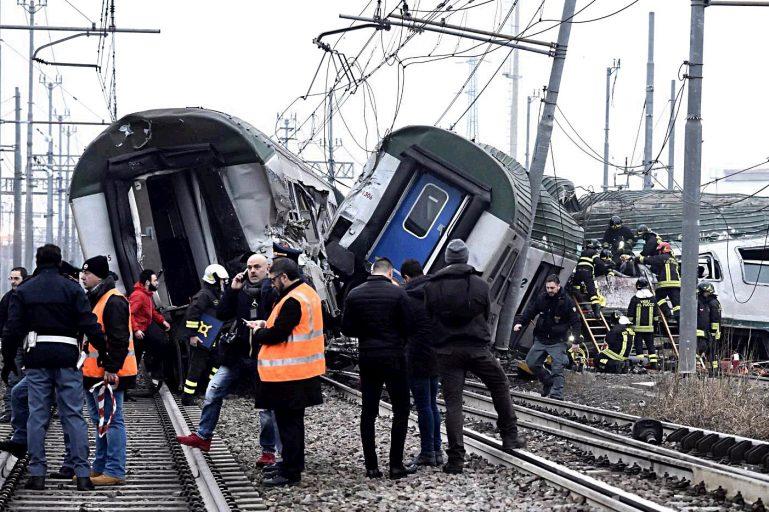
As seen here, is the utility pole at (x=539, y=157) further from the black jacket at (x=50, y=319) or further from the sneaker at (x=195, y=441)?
the black jacket at (x=50, y=319)

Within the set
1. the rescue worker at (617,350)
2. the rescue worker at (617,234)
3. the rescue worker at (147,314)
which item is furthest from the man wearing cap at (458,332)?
the rescue worker at (617,234)

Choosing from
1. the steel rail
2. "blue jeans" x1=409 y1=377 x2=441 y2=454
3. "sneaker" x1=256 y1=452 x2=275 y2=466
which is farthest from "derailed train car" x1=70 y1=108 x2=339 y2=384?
"sneaker" x1=256 y1=452 x2=275 y2=466

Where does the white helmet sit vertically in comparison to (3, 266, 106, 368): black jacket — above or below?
above

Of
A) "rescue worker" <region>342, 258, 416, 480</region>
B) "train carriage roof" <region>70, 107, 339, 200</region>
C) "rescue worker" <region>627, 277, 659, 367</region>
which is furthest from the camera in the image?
"rescue worker" <region>627, 277, 659, 367</region>

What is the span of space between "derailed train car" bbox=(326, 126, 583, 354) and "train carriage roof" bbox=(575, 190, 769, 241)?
866cm

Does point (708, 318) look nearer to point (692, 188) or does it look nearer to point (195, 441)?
point (692, 188)

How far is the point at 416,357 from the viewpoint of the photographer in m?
9.04

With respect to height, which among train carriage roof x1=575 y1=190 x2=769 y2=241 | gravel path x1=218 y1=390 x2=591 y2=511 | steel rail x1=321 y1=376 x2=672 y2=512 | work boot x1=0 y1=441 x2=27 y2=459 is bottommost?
gravel path x1=218 y1=390 x2=591 y2=511

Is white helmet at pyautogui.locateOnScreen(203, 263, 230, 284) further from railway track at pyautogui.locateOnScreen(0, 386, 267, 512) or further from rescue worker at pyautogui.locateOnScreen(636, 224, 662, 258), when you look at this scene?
rescue worker at pyautogui.locateOnScreen(636, 224, 662, 258)

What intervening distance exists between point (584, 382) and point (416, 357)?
8506mm

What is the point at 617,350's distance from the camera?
19.3m

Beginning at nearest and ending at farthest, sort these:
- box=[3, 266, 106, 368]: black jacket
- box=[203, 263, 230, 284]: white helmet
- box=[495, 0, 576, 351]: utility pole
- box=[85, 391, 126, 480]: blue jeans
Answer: box=[3, 266, 106, 368]: black jacket < box=[85, 391, 126, 480]: blue jeans < box=[203, 263, 230, 284]: white helmet < box=[495, 0, 576, 351]: utility pole

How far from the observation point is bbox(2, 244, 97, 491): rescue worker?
25.5ft

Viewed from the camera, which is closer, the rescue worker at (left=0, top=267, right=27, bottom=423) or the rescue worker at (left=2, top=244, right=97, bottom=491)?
the rescue worker at (left=2, top=244, right=97, bottom=491)
